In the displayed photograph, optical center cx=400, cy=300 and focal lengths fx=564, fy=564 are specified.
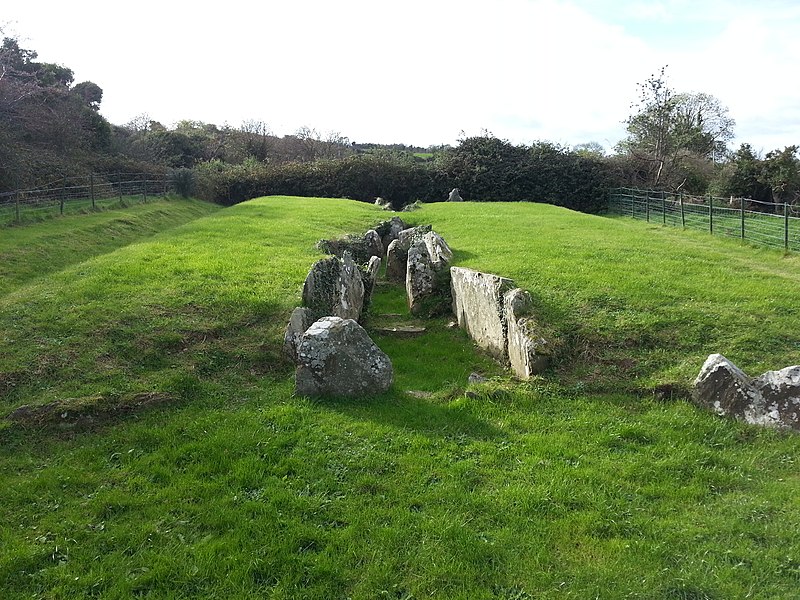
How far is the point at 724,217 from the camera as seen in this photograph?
2475 cm

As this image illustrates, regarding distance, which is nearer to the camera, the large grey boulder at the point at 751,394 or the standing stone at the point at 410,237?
the large grey boulder at the point at 751,394

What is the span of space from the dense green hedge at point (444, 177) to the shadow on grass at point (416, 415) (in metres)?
36.7

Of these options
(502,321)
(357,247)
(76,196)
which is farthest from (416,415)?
(76,196)

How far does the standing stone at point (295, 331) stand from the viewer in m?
9.92

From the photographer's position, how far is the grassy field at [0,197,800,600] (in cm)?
489

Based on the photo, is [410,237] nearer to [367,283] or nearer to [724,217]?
[367,283]

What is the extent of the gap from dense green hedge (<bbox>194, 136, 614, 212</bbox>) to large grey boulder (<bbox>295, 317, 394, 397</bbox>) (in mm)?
36365

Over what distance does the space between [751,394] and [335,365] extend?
5732 mm

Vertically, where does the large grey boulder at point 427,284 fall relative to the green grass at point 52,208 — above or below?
below

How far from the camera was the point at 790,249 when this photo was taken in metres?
18.4

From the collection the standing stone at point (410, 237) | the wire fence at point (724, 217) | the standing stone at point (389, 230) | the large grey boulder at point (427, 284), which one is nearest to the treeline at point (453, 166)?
the wire fence at point (724, 217)

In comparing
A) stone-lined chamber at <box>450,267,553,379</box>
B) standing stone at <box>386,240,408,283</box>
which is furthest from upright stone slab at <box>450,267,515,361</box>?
standing stone at <box>386,240,408,283</box>

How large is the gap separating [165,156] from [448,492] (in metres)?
53.2

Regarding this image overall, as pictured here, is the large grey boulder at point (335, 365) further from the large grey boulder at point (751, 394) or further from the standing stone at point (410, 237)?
the standing stone at point (410, 237)
